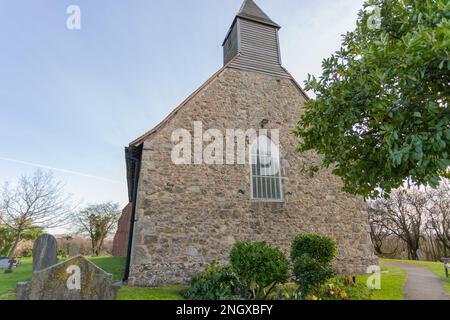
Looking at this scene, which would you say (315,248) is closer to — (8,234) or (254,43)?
(254,43)

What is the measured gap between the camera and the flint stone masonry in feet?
25.8

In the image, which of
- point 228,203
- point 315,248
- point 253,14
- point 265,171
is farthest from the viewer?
point 253,14

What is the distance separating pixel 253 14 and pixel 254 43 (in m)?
1.99

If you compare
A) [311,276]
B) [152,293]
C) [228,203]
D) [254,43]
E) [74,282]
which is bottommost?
[152,293]

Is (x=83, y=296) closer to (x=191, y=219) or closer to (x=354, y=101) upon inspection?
(x=191, y=219)

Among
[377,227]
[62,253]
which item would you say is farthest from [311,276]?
[377,227]

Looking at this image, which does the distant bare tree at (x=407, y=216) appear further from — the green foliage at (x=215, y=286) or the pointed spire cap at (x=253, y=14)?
the green foliage at (x=215, y=286)

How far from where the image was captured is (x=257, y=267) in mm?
6145

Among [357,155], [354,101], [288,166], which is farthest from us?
[288,166]

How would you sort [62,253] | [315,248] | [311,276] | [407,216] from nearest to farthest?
[311,276] < [315,248] < [62,253] < [407,216]

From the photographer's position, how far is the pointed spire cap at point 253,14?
40.4ft
